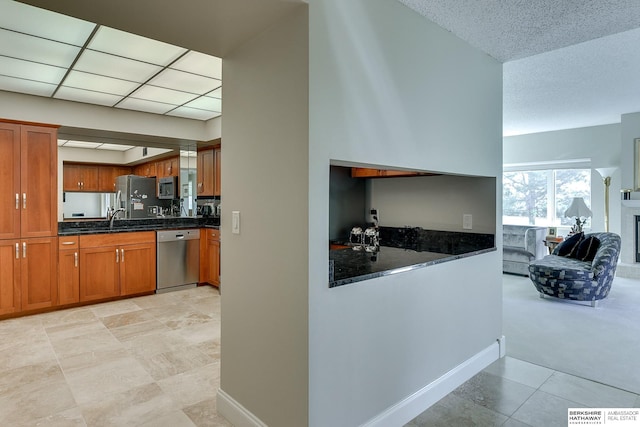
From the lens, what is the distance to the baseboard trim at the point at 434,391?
1946 millimetres

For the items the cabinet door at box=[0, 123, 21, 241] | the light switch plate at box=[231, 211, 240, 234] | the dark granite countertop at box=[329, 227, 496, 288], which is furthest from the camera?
the cabinet door at box=[0, 123, 21, 241]

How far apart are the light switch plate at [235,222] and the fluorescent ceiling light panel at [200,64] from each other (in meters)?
1.65

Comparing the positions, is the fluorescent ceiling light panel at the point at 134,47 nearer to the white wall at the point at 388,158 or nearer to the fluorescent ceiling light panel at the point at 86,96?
the fluorescent ceiling light panel at the point at 86,96

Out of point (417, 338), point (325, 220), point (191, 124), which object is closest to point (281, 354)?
point (325, 220)

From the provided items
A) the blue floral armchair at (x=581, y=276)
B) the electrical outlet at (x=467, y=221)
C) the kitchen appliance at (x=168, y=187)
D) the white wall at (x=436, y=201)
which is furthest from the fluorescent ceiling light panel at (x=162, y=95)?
the blue floral armchair at (x=581, y=276)

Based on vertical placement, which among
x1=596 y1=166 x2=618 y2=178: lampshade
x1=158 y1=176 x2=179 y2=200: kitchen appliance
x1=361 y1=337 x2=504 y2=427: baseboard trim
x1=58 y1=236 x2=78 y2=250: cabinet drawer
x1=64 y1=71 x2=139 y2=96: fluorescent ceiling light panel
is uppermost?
x1=64 y1=71 x2=139 y2=96: fluorescent ceiling light panel

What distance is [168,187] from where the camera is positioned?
5559 mm

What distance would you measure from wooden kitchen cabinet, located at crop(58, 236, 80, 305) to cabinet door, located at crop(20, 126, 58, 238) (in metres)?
0.18

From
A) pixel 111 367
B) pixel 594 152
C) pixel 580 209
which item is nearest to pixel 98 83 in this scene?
pixel 111 367

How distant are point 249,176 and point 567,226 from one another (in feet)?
23.4

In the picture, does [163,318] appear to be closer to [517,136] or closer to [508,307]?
[508,307]

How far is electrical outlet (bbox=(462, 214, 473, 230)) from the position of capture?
2967 mm

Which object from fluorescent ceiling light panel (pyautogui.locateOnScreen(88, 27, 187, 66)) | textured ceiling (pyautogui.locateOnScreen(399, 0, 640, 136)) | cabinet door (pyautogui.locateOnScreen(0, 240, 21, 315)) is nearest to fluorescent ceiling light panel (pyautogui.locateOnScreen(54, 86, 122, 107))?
fluorescent ceiling light panel (pyautogui.locateOnScreen(88, 27, 187, 66))

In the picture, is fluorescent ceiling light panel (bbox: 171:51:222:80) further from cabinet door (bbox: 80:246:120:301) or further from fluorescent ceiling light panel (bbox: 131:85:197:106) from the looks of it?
cabinet door (bbox: 80:246:120:301)
